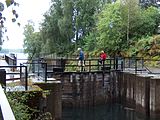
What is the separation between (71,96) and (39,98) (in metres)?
15.3

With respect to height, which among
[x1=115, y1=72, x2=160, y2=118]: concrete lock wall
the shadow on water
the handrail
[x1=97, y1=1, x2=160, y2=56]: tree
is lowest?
the shadow on water

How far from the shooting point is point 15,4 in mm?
3346

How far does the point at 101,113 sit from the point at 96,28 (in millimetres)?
25932

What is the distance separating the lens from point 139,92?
75.4ft

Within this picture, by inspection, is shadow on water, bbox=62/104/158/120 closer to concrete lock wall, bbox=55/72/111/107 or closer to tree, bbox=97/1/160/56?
concrete lock wall, bbox=55/72/111/107

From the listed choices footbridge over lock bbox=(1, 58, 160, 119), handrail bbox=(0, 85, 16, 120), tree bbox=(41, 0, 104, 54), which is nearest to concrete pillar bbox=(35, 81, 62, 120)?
footbridge over lock bbox=(1, 58, 160, 119)

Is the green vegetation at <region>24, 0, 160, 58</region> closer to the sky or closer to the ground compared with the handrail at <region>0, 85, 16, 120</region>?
closer to the sky

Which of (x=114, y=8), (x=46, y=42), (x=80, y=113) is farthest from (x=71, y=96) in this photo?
(x=46, y=42)

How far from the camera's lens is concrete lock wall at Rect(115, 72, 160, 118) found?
20.8 m

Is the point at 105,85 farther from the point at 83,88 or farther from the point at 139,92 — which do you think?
the point at 139,92

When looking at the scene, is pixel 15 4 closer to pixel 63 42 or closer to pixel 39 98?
pixel 39 98

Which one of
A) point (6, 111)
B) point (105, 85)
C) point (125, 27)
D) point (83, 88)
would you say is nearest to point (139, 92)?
point (105, 85)

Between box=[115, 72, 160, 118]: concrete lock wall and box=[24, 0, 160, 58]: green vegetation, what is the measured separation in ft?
29.2

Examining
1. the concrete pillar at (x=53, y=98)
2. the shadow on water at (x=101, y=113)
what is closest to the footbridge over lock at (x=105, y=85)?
the shadow on water at (x=101, y=113)
